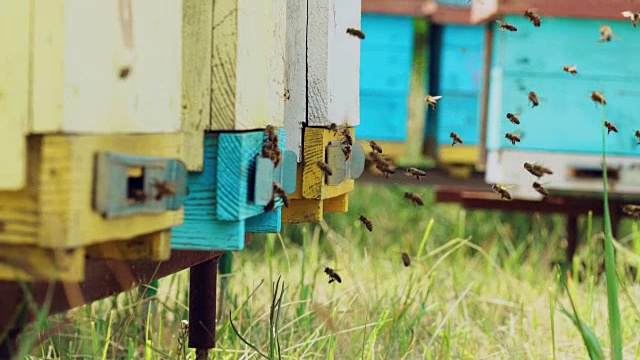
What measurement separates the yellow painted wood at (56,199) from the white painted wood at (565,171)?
3394mm

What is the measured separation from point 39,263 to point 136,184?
10.2 inches

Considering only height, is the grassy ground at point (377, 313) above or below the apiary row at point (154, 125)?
below

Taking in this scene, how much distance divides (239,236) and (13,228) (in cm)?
54

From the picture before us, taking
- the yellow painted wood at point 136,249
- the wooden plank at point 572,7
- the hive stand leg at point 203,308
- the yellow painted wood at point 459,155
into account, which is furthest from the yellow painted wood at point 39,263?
the yellow painted wood at point 459,155

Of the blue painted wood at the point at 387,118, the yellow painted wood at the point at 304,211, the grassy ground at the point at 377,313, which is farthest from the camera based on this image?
the blue painted wood at the point at 387,118

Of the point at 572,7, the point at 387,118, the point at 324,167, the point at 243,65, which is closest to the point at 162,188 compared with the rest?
the point at 243,65

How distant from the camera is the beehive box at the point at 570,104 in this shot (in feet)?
15.3

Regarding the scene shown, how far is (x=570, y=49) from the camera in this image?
4707 mm

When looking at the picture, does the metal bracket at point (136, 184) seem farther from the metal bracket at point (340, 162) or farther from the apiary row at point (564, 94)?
the apiary row at point (564, 94)

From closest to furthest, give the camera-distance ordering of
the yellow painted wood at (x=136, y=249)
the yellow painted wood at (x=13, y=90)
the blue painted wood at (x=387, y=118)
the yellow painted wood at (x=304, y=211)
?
the yellow painted wood at (x=13, y=90)
the yellow painted wood at (x=136, y=249)
the yellow painted wood at (x=304, y=211)
the blue painted wood at (x=387, y=118)

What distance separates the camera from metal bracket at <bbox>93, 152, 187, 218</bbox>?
148cm

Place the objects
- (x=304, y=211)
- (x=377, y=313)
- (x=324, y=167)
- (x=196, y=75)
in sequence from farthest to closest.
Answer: (x=377, y=313)
(x=304, y=211)
(x=324, y=167)
(x=196, y=75)

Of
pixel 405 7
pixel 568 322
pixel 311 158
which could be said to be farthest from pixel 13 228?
pixel 405 7

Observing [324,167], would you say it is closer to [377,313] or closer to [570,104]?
[377,313]
